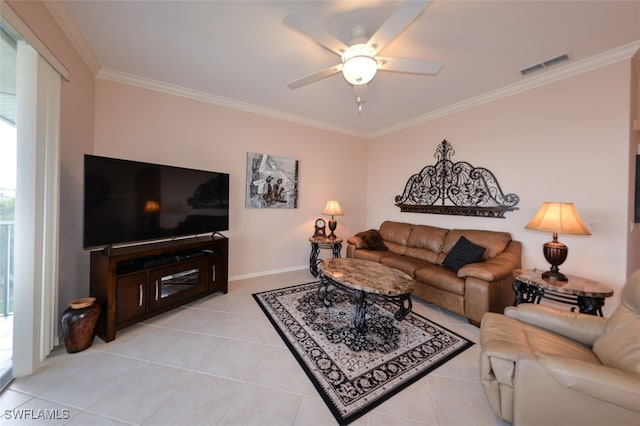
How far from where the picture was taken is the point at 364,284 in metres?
2.13

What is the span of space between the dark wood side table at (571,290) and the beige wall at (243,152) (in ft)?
9.56

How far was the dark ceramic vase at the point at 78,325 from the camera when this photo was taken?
1.85m

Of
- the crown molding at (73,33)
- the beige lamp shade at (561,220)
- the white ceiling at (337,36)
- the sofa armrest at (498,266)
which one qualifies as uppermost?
the white ceiling at (337,36)

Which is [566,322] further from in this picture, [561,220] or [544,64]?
[544,64]

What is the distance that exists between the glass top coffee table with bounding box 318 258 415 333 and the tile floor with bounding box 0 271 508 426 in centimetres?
60

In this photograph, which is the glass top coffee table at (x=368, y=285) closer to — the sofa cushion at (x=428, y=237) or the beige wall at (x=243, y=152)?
the sofa cushion at (x=428, y=237)

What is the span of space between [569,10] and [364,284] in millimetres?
2676

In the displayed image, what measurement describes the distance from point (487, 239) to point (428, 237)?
78 centimetres

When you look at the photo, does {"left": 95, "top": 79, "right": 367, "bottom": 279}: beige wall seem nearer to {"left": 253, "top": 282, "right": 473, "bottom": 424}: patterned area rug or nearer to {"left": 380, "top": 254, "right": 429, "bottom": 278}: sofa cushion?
{"left": 253, "top": 282, "right": 473, "bottom": 424}: patterned area rug

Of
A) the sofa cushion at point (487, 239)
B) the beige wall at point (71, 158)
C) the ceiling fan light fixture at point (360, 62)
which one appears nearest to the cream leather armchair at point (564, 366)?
the sofa cushion at point (487, 239)

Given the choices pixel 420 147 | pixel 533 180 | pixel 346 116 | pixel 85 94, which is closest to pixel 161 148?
pixel 85 94

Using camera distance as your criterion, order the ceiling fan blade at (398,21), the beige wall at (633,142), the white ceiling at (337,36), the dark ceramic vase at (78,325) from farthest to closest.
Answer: the beige wall at (633,142) < the dark ceramic vase at (78,325) < the white ceiling at (337,36) < the ceiling fan blade at (398,21)

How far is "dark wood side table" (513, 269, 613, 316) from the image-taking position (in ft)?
6.07

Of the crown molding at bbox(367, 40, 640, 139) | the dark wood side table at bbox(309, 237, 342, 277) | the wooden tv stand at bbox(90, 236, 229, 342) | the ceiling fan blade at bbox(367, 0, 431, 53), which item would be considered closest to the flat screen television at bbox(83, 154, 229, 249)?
the wooden tv stand at bbox(90, 236, 229, 342)
